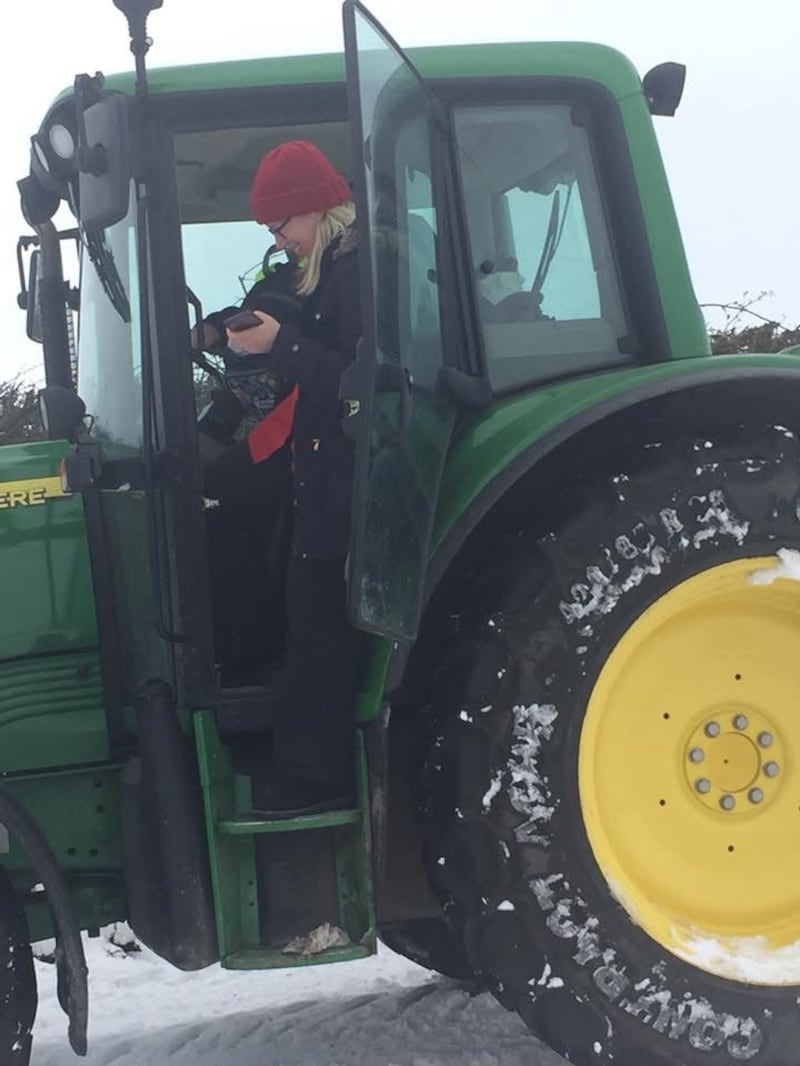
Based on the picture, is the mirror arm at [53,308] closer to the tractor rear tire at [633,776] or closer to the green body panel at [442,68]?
the green body panel at [442,68]

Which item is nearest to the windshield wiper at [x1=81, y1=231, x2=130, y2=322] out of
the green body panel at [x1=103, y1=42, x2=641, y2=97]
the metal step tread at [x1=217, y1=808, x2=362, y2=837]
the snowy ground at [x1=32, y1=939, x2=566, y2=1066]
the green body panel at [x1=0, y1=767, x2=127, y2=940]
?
the green body panel at [x1=103, y1=42, x2=641, y2=97]

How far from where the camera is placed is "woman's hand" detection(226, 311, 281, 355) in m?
2.53

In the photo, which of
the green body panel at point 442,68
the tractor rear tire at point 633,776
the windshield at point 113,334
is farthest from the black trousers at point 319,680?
the green body panel at point 442,68

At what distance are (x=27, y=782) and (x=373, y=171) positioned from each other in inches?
62.0

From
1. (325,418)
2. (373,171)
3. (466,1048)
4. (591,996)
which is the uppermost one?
(373,171)

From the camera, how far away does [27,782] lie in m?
2.80

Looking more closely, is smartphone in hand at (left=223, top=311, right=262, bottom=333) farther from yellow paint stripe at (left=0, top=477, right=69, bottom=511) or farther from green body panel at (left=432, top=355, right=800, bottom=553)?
yellow paint stripe at (left=0, top=477, right=69, bottom=511)

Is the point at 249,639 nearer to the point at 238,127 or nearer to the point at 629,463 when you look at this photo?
the point at 629,463

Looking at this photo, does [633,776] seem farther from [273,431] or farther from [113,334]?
[113,334]

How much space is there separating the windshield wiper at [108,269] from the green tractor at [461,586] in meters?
0.02

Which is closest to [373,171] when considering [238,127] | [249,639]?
[238,127]

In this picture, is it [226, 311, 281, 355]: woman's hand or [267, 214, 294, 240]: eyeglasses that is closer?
[226, 311, 281, 355]: woman's hand

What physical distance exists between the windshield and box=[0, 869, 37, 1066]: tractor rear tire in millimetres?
1063

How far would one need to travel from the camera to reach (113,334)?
2.98 metres
